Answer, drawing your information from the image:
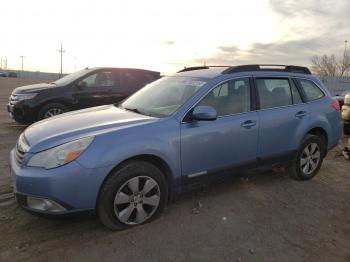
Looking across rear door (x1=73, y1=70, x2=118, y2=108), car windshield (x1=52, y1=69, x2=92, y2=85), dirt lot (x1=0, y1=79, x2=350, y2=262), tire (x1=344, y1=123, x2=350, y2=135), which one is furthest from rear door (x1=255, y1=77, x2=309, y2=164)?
car windshield (x1=52, y1=69, x2=92, y2=85)

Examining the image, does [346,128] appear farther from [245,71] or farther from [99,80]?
[99,80]

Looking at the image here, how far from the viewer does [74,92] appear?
8969 millimetres

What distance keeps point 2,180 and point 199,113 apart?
2987mm

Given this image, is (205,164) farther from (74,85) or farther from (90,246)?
(74,85)

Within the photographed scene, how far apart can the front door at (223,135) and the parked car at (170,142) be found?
13 mm

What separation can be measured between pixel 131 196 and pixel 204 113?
1.18m

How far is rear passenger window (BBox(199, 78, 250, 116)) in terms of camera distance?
4.32 metres

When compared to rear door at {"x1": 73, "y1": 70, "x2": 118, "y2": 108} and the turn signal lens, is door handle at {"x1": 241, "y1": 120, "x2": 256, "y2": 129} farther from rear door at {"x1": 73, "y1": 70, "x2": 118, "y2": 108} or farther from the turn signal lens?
rear door at {"x1": 73, "y1": 70, "x2": 118, "y2": 108}

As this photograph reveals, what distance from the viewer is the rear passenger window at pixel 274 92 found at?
4828 mm

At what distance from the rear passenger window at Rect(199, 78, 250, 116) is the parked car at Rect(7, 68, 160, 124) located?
5293 mm

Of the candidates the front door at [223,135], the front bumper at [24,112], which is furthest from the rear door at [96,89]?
the front door at [223,135]

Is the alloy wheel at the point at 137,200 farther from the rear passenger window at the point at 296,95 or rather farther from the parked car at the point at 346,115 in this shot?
the parked car at the point at 346,115

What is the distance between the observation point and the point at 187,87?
14.7 feet

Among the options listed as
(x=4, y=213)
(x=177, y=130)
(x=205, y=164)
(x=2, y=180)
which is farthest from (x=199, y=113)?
(x=2, y=180)
